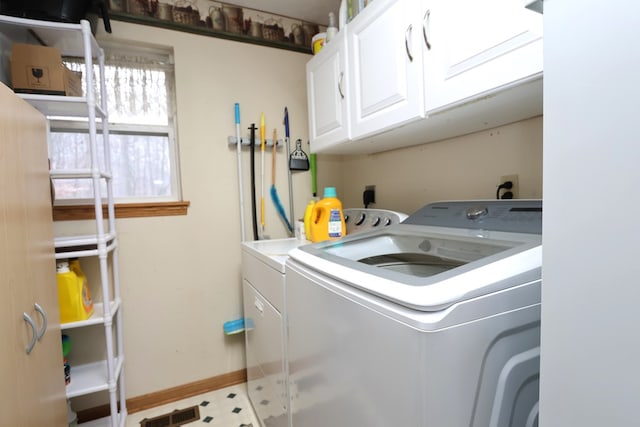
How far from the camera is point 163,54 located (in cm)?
210

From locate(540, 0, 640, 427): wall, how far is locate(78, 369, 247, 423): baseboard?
2172 millimetres

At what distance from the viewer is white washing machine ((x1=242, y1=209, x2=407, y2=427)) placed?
1.33 meters

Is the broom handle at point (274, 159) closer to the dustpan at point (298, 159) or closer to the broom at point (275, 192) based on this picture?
the broom at point (275, 192)

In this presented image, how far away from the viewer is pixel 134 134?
81.3 inches

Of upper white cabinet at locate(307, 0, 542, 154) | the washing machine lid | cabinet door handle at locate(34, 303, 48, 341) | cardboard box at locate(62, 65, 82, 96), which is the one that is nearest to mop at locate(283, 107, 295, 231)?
upper white cabinet at locate(307, 0, 542, 154)

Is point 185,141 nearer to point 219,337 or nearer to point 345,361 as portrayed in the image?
point 219,337

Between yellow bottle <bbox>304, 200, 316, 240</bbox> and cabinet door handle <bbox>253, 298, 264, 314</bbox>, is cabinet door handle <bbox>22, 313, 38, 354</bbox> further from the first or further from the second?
yellow bottle <bbox>304, 200, 316, 240</bbox>

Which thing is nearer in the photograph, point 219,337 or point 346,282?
point 346,282

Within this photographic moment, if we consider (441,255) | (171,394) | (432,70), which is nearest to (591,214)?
(441,255)

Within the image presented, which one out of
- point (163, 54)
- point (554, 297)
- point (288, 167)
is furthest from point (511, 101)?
point (163, 54)

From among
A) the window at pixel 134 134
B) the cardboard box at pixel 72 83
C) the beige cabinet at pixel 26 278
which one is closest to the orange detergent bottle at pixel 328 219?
the window at pixel 134 134

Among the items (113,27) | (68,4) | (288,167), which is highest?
(113,27)

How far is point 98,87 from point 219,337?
1.79 m

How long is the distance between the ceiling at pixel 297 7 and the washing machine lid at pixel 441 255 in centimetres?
165
